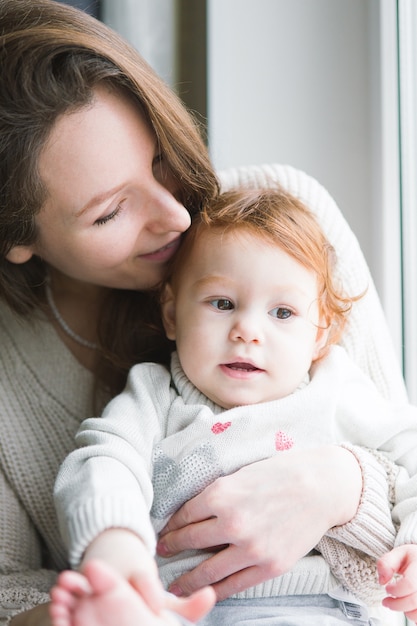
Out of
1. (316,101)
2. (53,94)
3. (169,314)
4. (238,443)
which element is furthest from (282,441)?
(316,101)

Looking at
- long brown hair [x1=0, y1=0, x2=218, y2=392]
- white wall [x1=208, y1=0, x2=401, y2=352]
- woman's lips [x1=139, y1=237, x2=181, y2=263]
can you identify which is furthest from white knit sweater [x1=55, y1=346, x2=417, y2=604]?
white wall [x1=208, y1=0, x2=401, y2=352]

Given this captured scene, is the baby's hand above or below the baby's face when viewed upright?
below

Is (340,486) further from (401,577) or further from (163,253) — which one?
(163,253)

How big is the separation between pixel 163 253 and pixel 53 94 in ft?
1.17

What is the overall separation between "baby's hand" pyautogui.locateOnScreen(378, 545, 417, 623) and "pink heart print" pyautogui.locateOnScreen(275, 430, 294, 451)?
0.23 m

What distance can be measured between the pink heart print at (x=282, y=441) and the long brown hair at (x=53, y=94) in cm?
46

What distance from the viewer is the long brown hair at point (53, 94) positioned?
125 centimetres

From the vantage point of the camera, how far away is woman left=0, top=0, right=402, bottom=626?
117 cm

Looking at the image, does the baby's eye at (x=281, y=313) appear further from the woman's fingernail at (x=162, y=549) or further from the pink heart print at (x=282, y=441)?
the woman's fingernail at (x=162, y=549)

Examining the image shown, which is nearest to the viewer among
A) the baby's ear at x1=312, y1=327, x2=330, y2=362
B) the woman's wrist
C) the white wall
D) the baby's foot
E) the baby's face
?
the baby's foot

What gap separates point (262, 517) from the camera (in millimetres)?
1150

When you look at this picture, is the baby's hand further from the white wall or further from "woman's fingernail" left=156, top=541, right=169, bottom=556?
the white wall

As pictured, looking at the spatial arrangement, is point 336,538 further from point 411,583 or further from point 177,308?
point 177,308

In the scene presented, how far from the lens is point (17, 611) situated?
1277 millimetres
